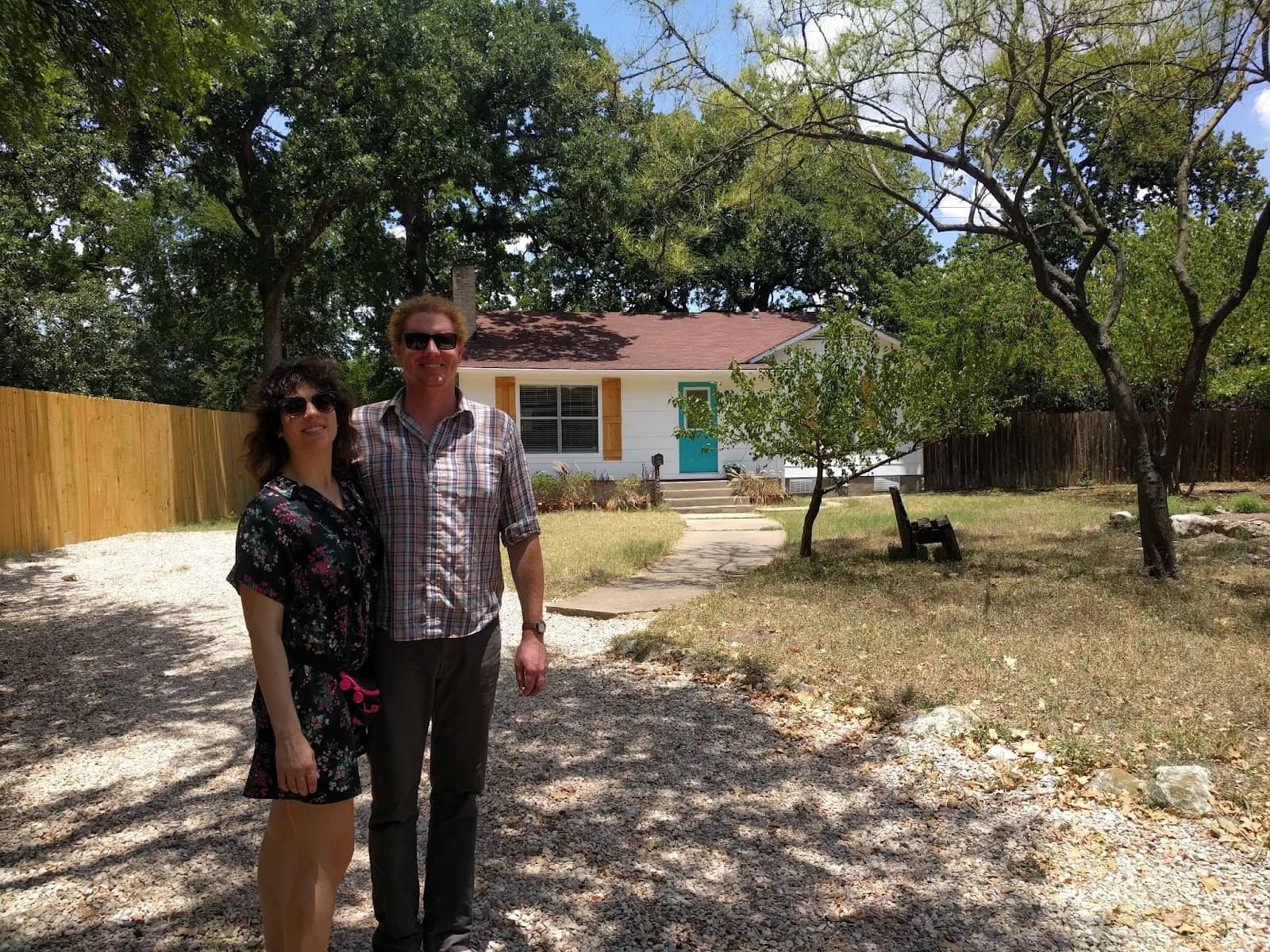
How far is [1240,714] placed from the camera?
4.44 meters

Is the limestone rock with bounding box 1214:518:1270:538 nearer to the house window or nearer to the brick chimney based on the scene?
the house window

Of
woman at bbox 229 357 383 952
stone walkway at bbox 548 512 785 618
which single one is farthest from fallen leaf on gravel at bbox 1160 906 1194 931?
stone walkway at bbox 548 512 785 618

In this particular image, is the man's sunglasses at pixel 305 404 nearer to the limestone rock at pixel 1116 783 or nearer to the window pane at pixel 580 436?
the limestone rock at pixel 1116 783

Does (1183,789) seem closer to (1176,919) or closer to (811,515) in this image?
(1176,919)

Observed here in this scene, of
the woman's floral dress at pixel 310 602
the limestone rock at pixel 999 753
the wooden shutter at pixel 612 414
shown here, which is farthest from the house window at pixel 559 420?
the woman's floral dress at pixel 310 602

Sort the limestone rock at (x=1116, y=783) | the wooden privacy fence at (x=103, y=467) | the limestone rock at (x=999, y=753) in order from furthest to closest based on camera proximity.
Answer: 1. the wooden privacy fence at (x=103, y=467)
2. the limestone rock at (x=999, y=753)
3. the limestone rock at (x=1116, y=783)

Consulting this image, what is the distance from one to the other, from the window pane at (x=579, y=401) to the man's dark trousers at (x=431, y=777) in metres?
16.9

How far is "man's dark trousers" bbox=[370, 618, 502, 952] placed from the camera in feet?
7.98

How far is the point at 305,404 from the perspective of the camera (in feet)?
7.59

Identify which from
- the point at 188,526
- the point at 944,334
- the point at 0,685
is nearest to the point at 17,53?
the point at 0,685

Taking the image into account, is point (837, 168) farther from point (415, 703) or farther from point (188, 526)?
point (188, 526)

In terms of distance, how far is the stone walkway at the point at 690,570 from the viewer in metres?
7.75

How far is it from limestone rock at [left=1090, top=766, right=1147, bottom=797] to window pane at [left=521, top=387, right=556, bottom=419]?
53.2ft

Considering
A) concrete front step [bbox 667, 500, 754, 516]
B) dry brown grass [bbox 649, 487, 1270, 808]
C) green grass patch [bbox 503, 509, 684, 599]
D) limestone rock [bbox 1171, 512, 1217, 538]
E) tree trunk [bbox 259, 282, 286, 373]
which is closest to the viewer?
dry brown grass [bbox 649, 487, 1270, 808]
